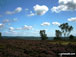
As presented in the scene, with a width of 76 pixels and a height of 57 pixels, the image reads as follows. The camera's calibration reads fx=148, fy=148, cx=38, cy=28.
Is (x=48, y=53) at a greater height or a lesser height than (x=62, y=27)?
lesser

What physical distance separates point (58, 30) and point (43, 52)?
2519 inches

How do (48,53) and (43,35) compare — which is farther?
(43,35)

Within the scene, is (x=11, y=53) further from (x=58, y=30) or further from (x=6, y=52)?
(x=58, y=30)

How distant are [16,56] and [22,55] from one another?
613mm

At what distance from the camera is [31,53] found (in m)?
15.5

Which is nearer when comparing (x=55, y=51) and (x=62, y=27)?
(x=55, y=51)

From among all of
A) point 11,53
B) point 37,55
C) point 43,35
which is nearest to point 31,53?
point 37,55

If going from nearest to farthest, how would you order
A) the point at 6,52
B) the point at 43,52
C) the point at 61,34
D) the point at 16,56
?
1. the point at 16,56
2. the point at 6,52
3. the point at 43,52
4. the point at 61,34

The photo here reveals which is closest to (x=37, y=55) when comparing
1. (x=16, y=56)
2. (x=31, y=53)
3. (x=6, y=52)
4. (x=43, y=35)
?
(x=31, y=53)

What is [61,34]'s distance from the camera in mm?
78188

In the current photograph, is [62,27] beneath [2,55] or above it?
above

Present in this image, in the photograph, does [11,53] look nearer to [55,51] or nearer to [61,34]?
[55,51]

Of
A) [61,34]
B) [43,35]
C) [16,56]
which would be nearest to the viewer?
[16,56]

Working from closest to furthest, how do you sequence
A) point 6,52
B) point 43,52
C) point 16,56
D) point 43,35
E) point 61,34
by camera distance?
point 16,56 < point 6,52 < point 43,52 < point 43,35 < point 61,34
